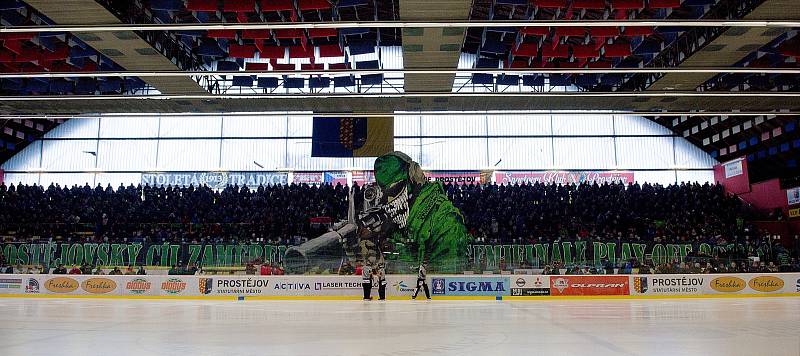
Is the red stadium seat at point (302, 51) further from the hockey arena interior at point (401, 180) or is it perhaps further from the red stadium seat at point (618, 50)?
the red stadium seat at point (618, 50)

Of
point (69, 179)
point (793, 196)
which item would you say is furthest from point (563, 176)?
point (69, 179)

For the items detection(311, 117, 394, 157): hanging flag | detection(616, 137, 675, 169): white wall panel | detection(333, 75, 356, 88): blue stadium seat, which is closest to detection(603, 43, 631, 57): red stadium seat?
detection(333, 75, 356, 88): blue stadium seat

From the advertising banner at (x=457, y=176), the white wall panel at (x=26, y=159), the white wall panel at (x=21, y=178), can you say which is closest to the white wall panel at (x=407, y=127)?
the advertising banner at (x=457, y=176)

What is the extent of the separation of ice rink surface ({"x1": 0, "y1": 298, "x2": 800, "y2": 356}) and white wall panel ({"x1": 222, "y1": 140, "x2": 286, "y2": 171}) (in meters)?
21.2

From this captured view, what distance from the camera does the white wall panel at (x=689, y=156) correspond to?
3338 cm

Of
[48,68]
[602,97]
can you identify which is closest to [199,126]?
[48,68]

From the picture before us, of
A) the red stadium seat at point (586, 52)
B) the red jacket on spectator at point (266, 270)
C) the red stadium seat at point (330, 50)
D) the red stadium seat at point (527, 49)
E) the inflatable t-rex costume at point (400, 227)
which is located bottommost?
the red jacket on spectator at point (266, 270)

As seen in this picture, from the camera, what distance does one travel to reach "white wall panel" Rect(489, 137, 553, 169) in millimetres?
32656

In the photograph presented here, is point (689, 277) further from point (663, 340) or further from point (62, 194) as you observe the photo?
point (62, 194)

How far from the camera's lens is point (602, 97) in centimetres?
1975

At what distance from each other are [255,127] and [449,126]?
10.7 meters

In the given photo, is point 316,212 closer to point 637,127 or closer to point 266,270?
point 266,270

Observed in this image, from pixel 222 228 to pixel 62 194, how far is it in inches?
330

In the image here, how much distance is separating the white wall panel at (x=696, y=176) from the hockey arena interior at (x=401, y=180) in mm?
227
